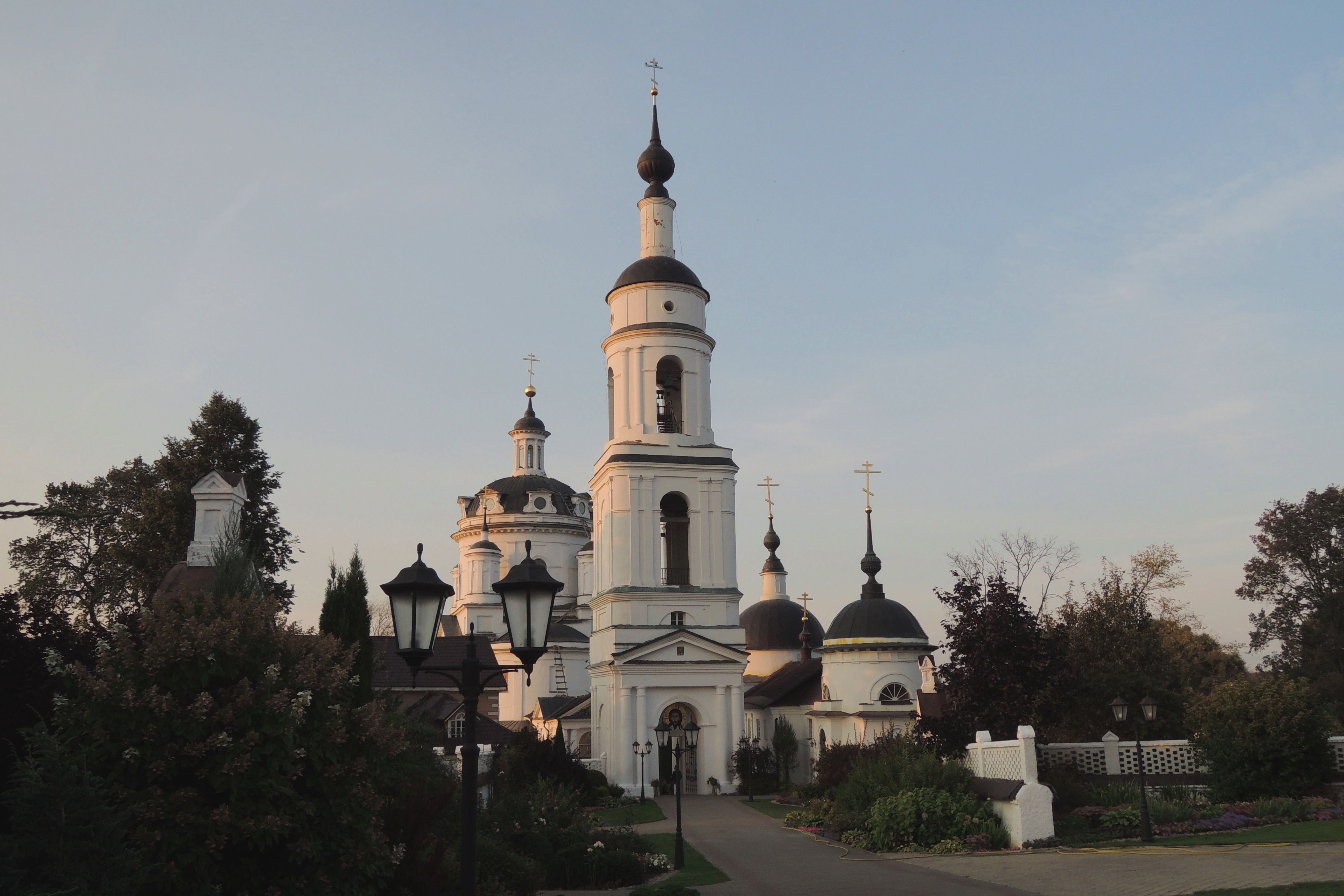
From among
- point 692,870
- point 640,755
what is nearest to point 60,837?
point 692,870

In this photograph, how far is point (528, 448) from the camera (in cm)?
7181

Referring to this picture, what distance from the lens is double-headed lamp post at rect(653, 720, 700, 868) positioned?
19703mm

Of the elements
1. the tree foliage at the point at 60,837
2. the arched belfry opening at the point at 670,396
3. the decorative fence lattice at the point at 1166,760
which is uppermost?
the arched belfry opening at the point at 670,396

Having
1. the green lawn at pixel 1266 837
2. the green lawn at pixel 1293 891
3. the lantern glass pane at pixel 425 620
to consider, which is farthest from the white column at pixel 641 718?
the lantern glass pane at pixel 425 620

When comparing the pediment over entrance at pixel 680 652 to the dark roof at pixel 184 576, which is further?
the pediment over entrance at pixel 680 652

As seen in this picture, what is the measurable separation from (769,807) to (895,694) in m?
8.35

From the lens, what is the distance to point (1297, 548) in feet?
156

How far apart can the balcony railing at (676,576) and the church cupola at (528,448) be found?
31506mm

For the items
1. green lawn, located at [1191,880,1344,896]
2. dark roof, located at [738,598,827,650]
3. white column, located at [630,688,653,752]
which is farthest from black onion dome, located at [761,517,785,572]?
green lawn, located at [1191,880,1344,896]

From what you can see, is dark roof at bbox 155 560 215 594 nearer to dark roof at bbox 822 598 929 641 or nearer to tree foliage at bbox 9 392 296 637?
tree foliage at bbox 9 392 296 637

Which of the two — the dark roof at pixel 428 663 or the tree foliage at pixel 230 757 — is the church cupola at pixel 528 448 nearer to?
the dark roof at pixel 428 663

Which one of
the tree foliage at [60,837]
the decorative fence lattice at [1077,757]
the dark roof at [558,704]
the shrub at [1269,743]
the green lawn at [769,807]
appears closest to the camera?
the tree foliage at [60,837]

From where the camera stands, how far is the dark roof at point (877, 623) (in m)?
40.0

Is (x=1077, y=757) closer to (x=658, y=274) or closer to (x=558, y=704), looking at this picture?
(x=658, y=274)
